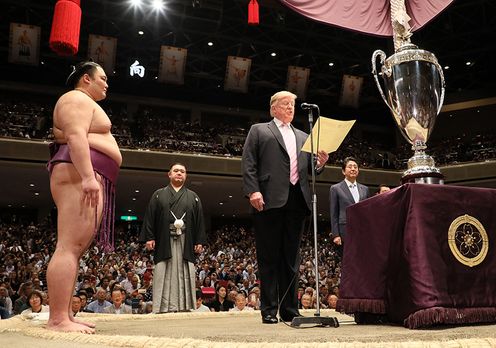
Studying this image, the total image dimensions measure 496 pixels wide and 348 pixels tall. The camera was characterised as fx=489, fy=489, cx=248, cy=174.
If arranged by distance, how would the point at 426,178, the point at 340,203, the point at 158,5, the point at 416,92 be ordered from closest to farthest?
the point at 426,178
the point at 416,92
the point at 340,203
the point at 158,5

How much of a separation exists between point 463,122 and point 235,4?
26.4 feet

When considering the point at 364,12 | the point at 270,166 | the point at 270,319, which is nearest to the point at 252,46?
the point at 364,12

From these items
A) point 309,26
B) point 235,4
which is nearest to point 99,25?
point 235,4

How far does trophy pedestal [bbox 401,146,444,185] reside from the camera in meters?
1.88

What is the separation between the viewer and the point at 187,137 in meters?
13.2

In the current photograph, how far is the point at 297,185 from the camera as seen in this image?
229cm

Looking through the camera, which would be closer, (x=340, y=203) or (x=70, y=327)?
(x=70, y=327)

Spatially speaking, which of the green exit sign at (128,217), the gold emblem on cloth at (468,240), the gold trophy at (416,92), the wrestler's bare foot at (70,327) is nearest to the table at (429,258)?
the gold emblem on cloth at (468,240)

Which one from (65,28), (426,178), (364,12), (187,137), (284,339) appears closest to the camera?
(284,339)

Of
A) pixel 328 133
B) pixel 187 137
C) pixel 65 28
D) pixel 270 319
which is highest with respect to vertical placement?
pixel 187 137

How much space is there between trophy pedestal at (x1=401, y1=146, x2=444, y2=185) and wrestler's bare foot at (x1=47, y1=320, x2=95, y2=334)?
1.28m

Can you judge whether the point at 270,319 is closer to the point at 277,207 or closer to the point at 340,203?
the point at 277,207

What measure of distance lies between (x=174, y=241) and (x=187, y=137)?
9706 mm

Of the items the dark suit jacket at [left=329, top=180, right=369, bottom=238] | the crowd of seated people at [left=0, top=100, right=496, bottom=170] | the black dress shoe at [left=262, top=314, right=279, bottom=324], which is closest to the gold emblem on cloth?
the black dress shoe at [left=262, top=314, right=279, bottom=324]
